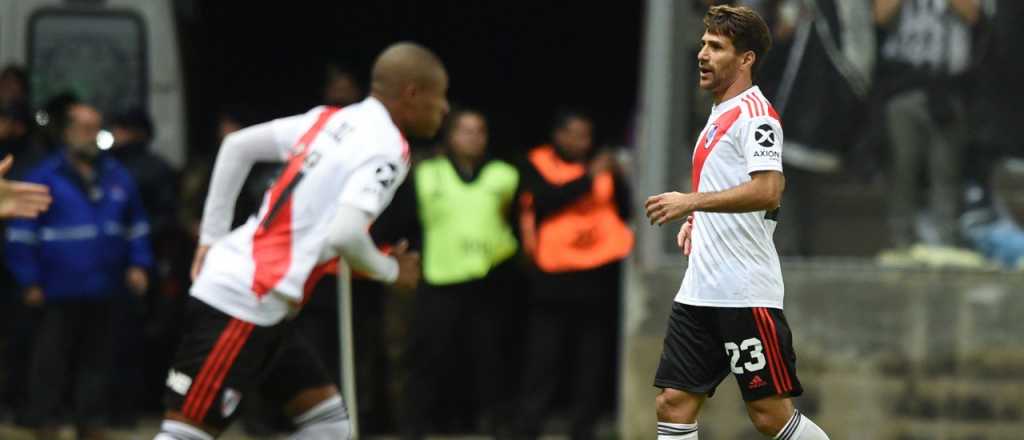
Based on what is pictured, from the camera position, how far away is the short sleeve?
7141mm

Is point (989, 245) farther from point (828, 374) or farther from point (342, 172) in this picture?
point (342, 172)

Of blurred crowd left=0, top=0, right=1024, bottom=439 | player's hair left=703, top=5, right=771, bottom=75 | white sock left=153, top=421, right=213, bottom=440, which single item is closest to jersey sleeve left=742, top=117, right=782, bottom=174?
player's hair left=703, top=5, right=771, bottom=75

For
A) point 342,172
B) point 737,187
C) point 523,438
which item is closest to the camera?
point 737,187

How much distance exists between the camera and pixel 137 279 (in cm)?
1150

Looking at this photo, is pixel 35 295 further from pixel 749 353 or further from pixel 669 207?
pixel 669 207

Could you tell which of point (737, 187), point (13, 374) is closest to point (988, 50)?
point (737, 187)

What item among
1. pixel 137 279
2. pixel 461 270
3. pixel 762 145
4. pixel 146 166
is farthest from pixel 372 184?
pixel 146 166

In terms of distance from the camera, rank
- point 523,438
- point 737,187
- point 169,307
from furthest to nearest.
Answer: point 169,307 → point 523,438 → point 737,187

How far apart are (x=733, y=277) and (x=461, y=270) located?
15.0 ft

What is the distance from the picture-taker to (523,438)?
1145 centimetres

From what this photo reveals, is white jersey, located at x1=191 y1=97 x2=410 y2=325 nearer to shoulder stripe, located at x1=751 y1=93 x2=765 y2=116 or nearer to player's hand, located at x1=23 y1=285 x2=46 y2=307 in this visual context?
shoulder stripe, located at x1=751 y1=93 x2=765 y2=116

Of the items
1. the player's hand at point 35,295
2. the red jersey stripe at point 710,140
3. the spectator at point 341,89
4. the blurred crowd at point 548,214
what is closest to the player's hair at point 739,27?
the red jersey stripe at point 710,140

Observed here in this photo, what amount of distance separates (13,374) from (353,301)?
86.3 inches

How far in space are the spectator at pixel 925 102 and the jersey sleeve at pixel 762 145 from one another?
468cm
